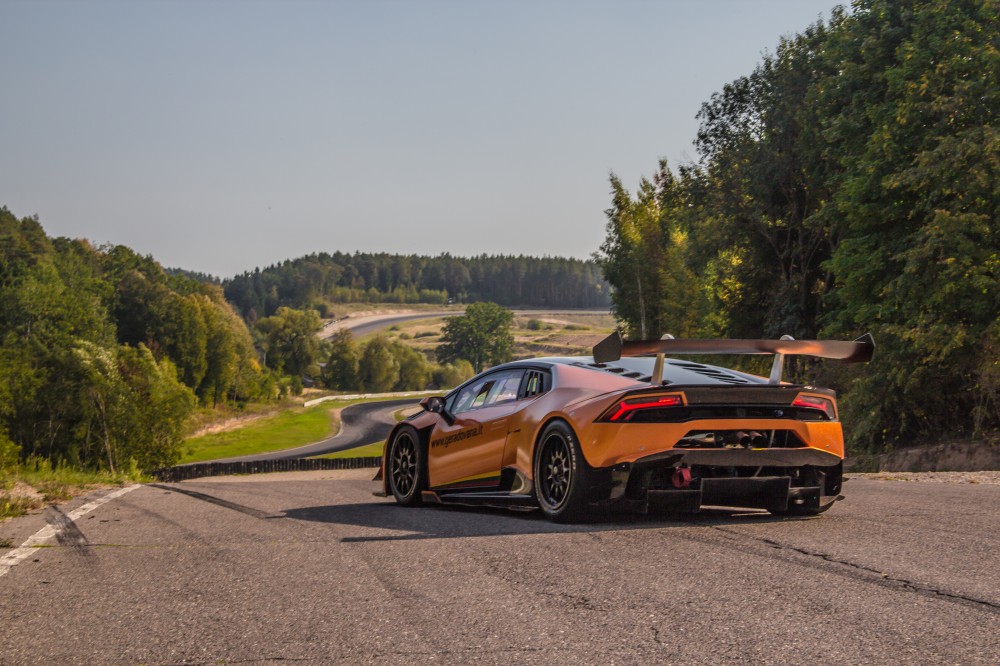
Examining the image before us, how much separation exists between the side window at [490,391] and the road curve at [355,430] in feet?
193

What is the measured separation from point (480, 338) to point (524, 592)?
17187 centimetres

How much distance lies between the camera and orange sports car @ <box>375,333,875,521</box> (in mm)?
7383

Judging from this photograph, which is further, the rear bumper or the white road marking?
the rear bumper

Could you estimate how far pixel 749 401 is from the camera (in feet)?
24.8

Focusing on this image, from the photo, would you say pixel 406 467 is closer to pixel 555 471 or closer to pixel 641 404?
pixel 555 471

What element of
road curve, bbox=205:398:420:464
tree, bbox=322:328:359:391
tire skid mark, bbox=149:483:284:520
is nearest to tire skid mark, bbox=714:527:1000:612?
tire skid mark, bbox=149:483:284:520

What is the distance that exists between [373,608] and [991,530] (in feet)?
14.8

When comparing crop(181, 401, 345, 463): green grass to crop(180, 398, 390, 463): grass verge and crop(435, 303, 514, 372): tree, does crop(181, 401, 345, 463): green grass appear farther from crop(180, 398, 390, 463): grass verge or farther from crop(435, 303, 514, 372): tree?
crop(435, 303, 514, 372): tree

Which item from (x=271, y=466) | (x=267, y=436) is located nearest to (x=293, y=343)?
(x=267, y=436)

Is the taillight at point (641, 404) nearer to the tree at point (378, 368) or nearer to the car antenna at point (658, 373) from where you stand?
the car antenna at point (658, 373)

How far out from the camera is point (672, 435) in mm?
7367

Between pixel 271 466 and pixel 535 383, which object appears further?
pixel 271 466

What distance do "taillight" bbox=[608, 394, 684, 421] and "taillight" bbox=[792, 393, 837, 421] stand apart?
986 millimetres

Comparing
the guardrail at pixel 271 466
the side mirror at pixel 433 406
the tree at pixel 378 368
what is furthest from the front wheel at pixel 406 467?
the tree at pixel 378 368
